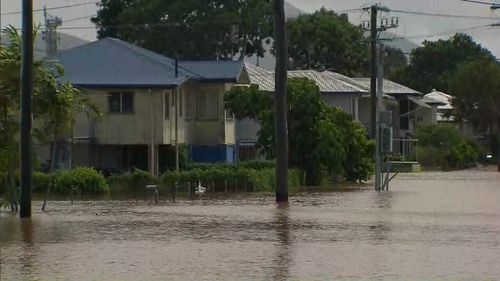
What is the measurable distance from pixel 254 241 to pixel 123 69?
30785mm

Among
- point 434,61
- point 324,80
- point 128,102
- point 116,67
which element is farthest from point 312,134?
point 434,61

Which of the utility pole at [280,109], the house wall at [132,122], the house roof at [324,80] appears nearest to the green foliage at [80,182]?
the utility pole at [280,109]

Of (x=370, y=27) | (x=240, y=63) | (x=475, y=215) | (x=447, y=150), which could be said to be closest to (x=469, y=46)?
(x=447, y=150)

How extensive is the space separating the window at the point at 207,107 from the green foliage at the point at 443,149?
2620 cm

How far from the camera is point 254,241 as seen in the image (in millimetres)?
21766

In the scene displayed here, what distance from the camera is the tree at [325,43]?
101 m

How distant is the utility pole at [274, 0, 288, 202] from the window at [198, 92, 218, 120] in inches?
807

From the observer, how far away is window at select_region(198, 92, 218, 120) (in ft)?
181

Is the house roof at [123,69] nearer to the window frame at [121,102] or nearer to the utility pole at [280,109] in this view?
the window frame at [121,102]

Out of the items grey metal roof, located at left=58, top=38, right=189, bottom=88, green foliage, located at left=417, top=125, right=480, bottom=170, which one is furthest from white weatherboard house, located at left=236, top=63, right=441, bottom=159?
grey metal roof, located at left=58, top=38, right=189, bottom=88

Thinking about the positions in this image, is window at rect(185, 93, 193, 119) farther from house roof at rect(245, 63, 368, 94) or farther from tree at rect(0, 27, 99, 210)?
tree at rect(0, 27, 99, 210)

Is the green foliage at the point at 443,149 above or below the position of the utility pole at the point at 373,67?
below

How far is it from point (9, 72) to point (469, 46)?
10416 centimetres

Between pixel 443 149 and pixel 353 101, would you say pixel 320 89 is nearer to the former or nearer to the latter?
pixel 353 101
